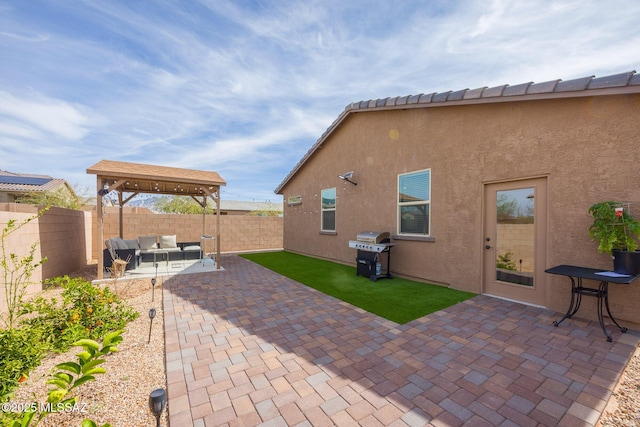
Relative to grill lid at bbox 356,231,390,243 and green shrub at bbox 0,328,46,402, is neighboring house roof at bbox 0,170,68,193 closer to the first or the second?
green shrub at bbox 0,328,46,402

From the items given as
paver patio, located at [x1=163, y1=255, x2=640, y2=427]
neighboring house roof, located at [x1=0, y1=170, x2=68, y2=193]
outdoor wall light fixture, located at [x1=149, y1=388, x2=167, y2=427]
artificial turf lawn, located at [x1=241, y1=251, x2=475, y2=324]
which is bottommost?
artificial turf lawn, located at [x1=241, y1=251, x2=475, y2=324]

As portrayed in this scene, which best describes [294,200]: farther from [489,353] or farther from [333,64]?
[489,353]

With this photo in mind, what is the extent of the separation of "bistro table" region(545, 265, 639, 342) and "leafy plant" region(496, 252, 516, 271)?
2.76 ft

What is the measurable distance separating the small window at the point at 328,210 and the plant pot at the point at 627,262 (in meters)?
7.30

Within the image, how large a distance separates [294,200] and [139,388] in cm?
1053

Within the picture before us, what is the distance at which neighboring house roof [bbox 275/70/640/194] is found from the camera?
3625 mm

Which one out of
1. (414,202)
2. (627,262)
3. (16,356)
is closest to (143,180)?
(16,356)

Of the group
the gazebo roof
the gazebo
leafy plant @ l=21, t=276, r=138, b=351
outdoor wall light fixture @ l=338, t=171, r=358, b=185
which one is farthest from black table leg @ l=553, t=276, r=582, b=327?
the gazebo roof

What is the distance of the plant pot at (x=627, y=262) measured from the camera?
11.5 ft

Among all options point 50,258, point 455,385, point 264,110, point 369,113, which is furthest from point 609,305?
point 50,258

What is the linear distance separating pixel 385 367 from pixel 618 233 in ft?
12.7

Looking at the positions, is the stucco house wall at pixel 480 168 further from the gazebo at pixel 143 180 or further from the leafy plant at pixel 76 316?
the leafy plant at pixel 76 316

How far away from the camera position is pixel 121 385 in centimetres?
254

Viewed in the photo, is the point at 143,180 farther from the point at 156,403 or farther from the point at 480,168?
the point at 480,168
